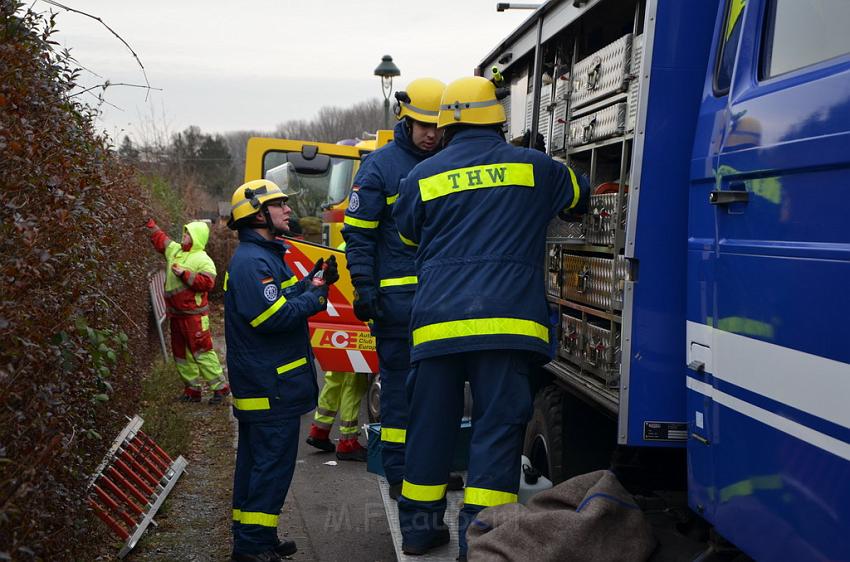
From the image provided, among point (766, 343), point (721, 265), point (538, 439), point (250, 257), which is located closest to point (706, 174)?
point (721, 265)

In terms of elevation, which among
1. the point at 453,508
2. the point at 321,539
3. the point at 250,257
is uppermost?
the point at 250,257

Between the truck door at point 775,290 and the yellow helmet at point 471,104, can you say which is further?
the yellow helmet at point 471,104

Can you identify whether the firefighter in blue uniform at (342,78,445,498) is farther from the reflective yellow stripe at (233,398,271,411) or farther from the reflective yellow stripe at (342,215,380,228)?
the reflective yellow stripe at (233,398,271,411)

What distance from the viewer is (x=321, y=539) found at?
5.61m

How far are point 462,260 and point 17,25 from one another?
1.84 meters

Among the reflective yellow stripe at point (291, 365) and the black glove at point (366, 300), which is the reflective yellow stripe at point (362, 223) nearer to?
the black glove at point (366, 300)

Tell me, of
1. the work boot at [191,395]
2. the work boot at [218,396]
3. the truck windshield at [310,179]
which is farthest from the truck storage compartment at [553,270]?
the work boot at [191,395]

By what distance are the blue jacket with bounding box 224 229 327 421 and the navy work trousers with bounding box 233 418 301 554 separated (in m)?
0.08

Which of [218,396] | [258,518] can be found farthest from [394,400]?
[218,396]

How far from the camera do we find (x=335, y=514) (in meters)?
6.09

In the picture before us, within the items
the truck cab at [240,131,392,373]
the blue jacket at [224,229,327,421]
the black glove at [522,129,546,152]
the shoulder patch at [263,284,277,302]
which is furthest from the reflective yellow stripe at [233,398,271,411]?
the truck cab at [240,131,392,373]

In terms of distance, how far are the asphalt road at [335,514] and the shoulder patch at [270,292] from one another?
1.51m

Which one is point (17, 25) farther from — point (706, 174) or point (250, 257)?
point (706, 174)

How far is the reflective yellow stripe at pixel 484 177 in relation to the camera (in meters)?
3.88
